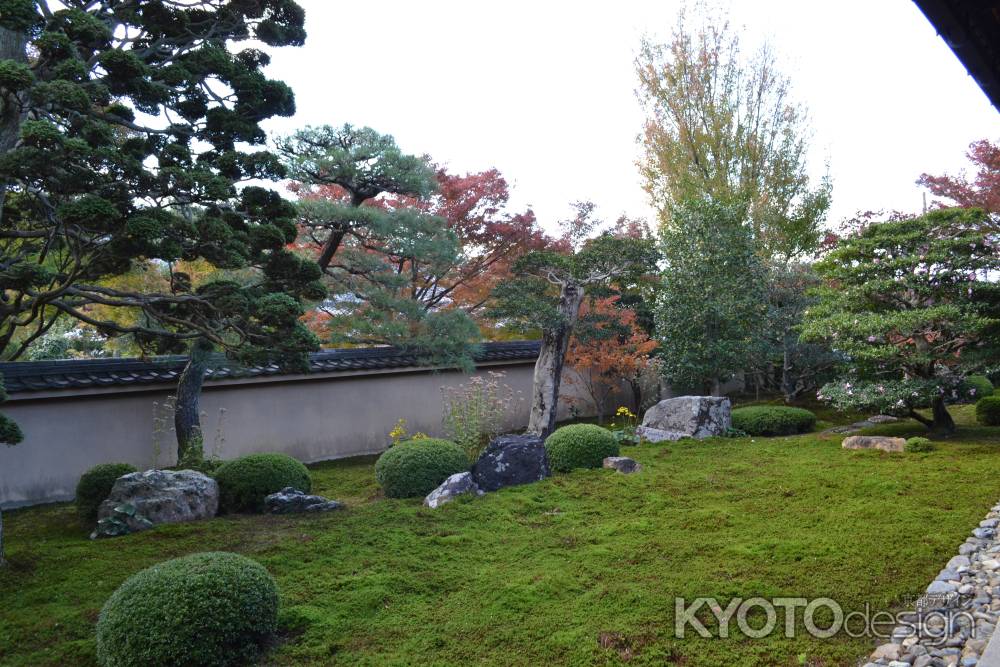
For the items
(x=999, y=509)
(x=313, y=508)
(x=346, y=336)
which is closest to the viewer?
(x=999, y=509)

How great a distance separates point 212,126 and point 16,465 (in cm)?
491

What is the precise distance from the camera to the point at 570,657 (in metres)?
3.40

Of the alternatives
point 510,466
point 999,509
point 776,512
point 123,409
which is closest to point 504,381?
point 510,466

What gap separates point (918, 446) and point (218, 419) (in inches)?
355

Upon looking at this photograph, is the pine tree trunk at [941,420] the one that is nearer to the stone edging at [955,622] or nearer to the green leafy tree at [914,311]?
the green leafy tree at [914,311]

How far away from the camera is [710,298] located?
11617 millimetres

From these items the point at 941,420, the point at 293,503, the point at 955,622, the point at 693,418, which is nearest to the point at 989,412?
the point at 941,420

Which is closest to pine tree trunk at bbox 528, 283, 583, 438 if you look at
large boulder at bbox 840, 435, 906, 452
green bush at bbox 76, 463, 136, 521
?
large boulder at bbox 840, 435, 906, 452

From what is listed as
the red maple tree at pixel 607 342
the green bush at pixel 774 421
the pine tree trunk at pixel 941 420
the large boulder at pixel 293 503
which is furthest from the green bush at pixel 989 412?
the large boulder at pixel 293 503

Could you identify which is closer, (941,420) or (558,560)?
(558,560)

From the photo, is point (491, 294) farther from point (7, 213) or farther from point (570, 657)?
point (570, 657)

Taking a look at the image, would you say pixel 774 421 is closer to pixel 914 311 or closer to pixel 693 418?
pixel 693 418

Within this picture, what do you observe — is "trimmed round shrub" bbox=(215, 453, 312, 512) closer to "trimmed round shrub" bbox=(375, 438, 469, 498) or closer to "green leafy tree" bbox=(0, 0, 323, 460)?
"trimmed round shrub" bbox=(375, 438, 469, 498)

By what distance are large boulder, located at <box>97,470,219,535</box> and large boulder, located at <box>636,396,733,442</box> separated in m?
6.33
